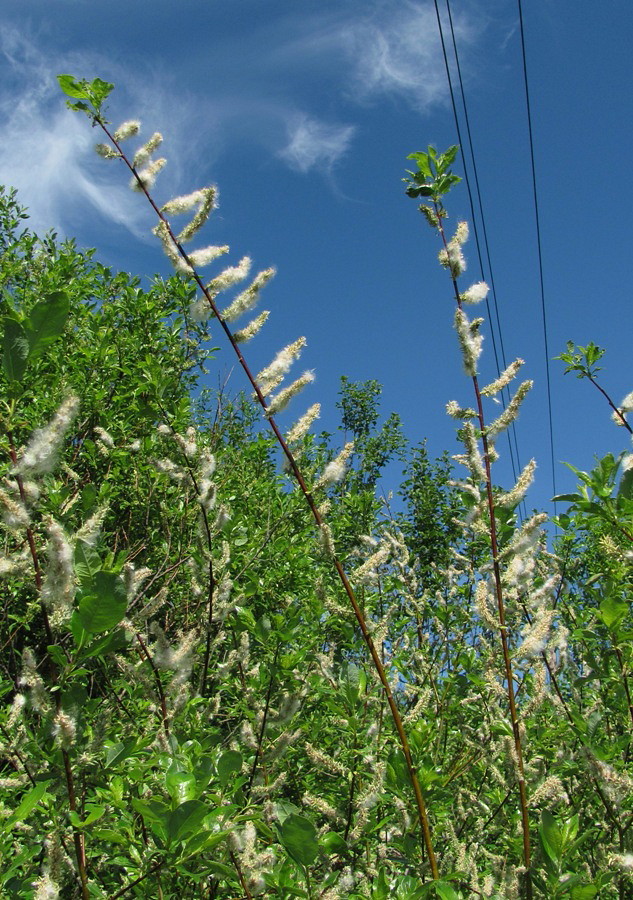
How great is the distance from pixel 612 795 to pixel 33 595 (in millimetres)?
3674

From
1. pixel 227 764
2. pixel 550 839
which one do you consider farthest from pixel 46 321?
pixel 550 839

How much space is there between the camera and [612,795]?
1.63 metres

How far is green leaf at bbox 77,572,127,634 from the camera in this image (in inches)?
39.5

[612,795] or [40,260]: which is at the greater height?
[40,260]

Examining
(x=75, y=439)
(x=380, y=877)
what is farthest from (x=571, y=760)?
(x=75, y=439)

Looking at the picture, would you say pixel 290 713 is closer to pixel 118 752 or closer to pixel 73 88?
pixel 118 752

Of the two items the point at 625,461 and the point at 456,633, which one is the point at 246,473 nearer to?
the point at 456,633

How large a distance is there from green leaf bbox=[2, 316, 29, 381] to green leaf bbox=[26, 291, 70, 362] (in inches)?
0.5

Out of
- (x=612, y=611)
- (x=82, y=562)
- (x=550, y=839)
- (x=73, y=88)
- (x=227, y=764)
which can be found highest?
(x=73, y=88)

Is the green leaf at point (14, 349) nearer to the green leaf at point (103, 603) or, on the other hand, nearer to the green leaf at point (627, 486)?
the green leaf at point (103, 603)

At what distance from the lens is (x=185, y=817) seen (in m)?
1.10

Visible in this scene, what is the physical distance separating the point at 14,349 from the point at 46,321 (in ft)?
0.23

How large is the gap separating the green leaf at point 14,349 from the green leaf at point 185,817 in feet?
2.45

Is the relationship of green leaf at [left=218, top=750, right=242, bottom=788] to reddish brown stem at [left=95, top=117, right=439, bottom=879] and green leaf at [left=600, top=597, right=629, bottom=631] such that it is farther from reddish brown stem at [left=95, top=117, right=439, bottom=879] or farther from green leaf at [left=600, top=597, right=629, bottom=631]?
green leaf at [left=600, top=597, right=629, bottom=631]
